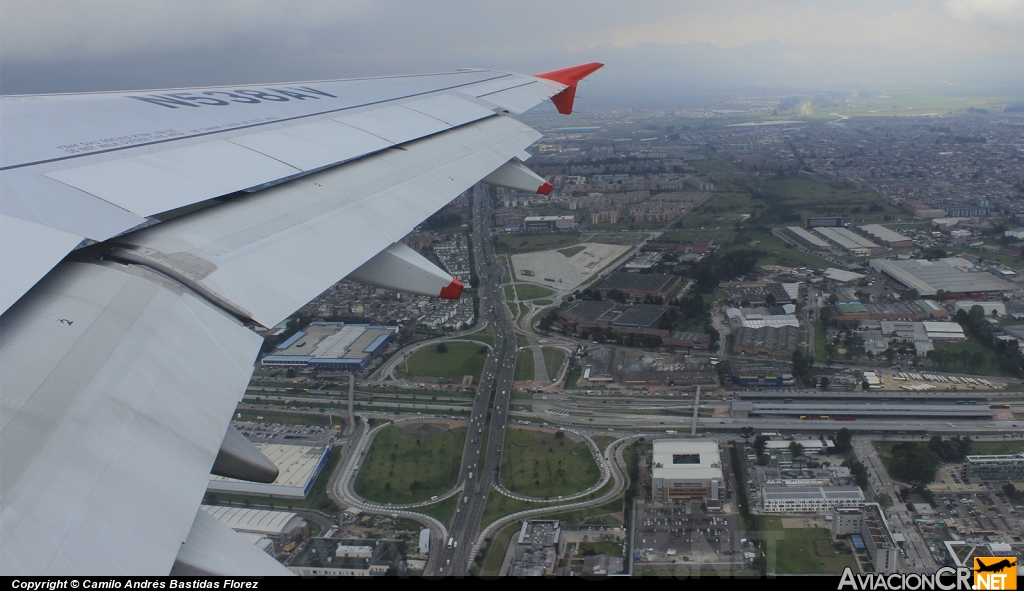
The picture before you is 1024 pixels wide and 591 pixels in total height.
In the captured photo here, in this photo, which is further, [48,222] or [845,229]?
[845,229]

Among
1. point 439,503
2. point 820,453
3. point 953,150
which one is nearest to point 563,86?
point 439,503

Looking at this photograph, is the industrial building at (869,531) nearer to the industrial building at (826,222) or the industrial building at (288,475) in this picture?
the industrial building at (288,475)

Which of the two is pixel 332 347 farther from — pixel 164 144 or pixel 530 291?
pixel 164 144

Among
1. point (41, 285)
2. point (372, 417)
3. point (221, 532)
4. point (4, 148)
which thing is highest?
point (4, 148)

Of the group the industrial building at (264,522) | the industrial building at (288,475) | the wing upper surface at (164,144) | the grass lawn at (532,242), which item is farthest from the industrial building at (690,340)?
the wing upper surface at (164,144)

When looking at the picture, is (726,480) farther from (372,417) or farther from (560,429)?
(372,417)

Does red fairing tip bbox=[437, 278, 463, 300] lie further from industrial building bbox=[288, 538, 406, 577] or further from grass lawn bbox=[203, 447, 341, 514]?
grass lawn bbox=[203, 447, 341, 514]

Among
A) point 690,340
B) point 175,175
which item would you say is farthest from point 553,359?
point 175,175
